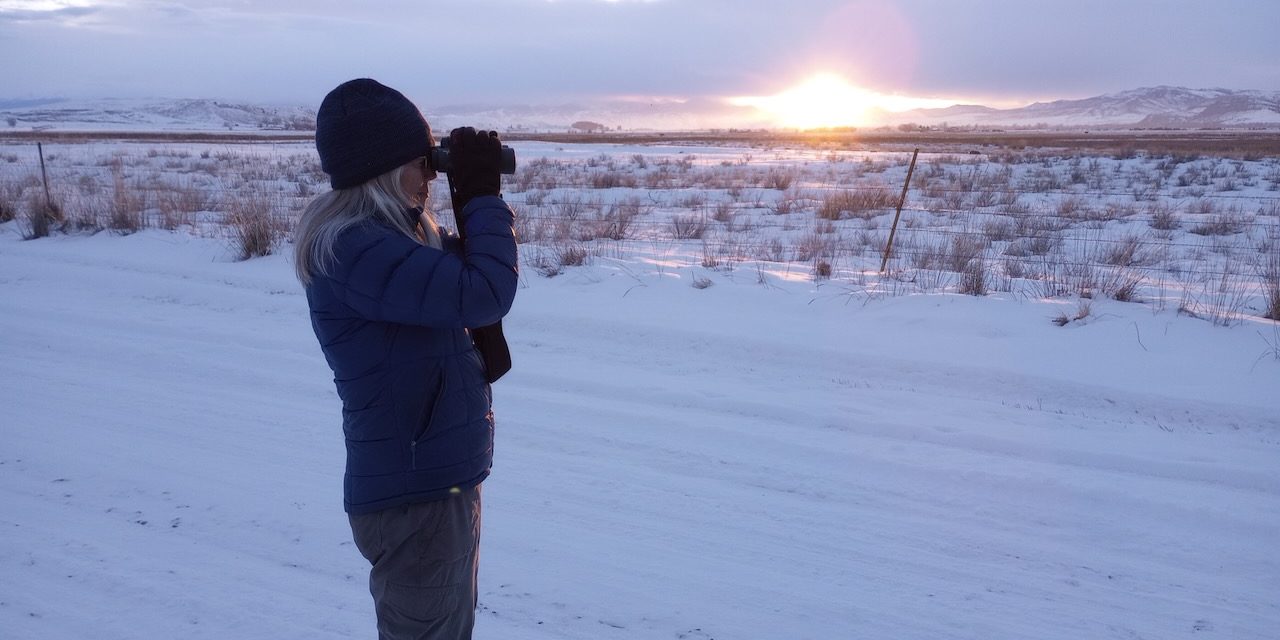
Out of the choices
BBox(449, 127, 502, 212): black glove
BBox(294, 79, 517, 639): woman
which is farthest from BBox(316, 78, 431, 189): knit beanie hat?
BBox(449, 127, 502, 212): black glove

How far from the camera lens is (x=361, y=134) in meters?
1.75

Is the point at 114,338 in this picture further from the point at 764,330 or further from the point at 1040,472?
the point at 1040,472

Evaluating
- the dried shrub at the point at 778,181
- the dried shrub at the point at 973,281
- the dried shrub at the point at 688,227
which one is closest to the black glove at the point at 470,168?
the dried shrub at the point at 973,281

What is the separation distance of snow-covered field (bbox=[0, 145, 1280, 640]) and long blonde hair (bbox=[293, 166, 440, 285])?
1.76 m

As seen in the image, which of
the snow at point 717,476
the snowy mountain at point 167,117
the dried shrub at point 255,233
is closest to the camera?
the snow at point 717,476

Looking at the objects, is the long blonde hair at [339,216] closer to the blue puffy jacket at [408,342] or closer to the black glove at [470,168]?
the blue puffy jacket at [408,342]

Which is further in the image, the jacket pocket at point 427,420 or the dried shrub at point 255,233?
the dried shrub at point 255,233

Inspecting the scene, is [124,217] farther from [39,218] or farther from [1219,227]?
[1219,227]

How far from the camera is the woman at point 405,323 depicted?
172 cm

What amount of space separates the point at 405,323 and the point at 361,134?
0.43 metres

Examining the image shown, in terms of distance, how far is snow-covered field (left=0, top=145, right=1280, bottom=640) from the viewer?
3.12 m

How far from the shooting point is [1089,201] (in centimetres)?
1598

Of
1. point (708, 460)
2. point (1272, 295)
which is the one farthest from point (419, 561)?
point (1272, 295)

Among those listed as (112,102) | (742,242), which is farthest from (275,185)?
(112,102)
